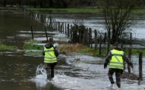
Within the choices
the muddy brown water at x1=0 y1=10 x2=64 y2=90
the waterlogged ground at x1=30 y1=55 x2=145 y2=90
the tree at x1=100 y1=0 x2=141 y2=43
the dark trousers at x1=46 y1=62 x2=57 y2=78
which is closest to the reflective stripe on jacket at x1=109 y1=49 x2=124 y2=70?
the waterlogged ground at x1=30 y1=55 x2=145 y2=90

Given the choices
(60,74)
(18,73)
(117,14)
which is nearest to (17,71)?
(18,73)

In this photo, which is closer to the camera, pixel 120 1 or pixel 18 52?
pixel 18 52

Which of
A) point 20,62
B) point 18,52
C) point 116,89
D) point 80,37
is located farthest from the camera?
point 80,37

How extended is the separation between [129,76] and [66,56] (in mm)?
8175

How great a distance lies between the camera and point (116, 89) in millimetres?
15047

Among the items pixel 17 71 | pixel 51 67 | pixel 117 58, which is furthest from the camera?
pixel 17 71

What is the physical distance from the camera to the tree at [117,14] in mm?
33438

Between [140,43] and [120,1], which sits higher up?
[120,1]

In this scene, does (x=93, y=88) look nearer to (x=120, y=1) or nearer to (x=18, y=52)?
(x=18, y=52)

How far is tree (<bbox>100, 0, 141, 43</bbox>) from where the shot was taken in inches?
1316

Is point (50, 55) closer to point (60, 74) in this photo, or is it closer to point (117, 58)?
point (60, 74)

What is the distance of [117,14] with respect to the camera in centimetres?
3350

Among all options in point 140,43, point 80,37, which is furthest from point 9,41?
point 140,43

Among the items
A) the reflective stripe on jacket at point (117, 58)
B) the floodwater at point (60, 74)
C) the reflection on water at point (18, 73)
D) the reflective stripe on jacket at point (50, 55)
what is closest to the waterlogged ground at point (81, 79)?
the floodwater at point (60, 74)
